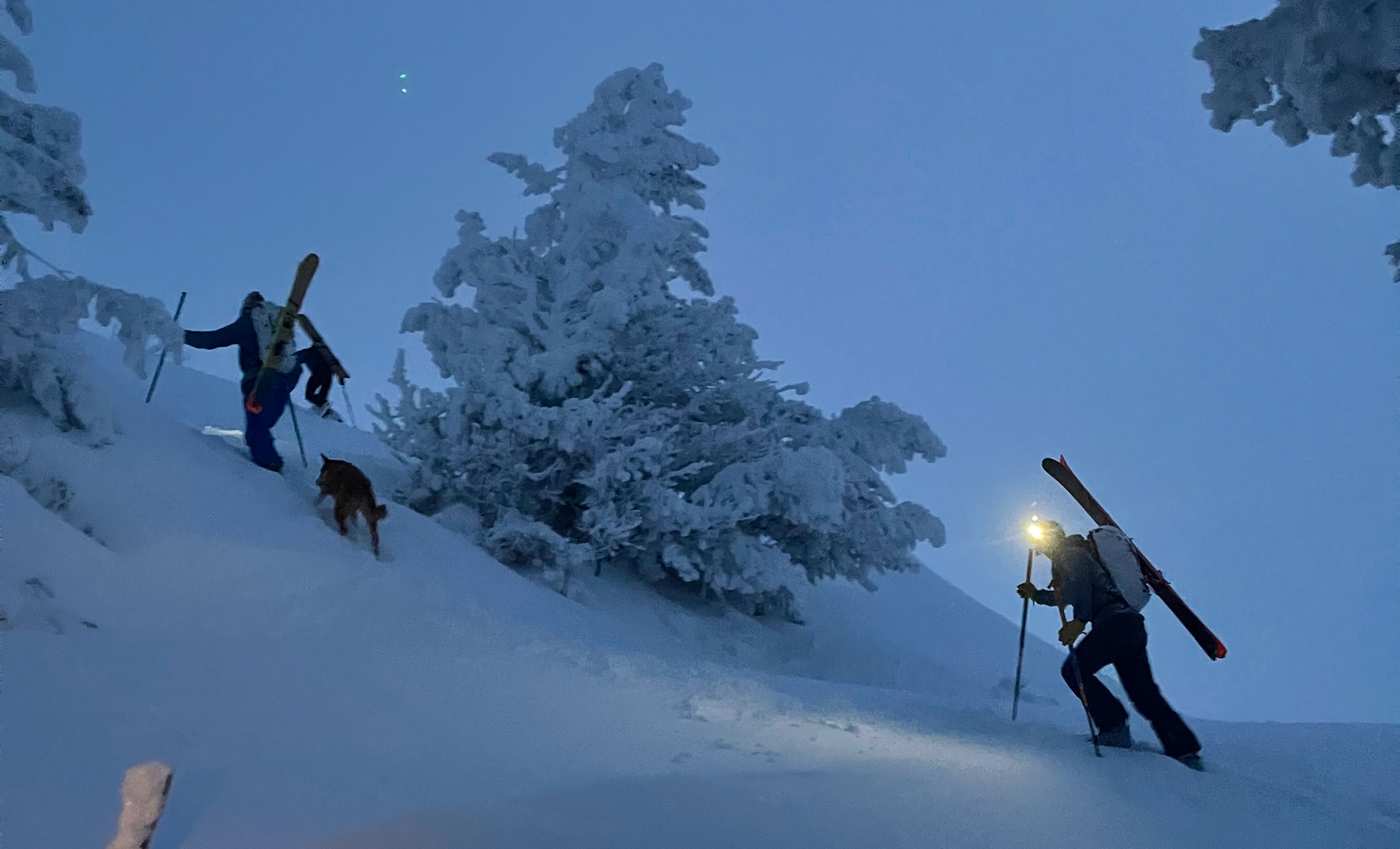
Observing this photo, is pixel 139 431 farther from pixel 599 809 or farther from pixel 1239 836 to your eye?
pixel 1239 836

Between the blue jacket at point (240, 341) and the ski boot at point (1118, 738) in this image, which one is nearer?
the ski boot at point (1118, 738)

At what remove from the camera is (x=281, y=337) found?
7672mm

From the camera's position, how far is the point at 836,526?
10.2m

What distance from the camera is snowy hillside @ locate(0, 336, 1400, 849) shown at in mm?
2754

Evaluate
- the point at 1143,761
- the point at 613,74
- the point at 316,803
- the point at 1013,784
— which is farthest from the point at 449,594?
the point at 613,74

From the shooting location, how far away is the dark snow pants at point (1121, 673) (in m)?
4.96

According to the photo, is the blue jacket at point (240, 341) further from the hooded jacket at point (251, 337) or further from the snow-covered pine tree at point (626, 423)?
the snow-covered pine tree at point (626, 423)

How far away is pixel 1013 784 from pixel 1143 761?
1253mm

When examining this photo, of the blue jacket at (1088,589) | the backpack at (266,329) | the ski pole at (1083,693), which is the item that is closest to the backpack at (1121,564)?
the blue jacket at (1088,589)

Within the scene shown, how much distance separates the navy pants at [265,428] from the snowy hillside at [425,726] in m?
0.23

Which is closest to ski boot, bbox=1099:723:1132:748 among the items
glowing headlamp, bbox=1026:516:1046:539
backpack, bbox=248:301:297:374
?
glowing headlamp, bbox=1026:516:1046:539

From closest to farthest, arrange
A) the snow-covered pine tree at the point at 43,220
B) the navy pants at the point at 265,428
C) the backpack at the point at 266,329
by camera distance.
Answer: the snow-covered pine tree at the point at 43,220
the navy pants at the point at 265,428
the backpack at the point at 266,329

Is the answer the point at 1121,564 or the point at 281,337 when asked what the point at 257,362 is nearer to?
the point at 281,337

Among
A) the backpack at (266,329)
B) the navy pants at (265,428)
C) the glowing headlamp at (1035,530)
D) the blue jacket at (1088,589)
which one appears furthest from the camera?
the backpack at (266,329)
